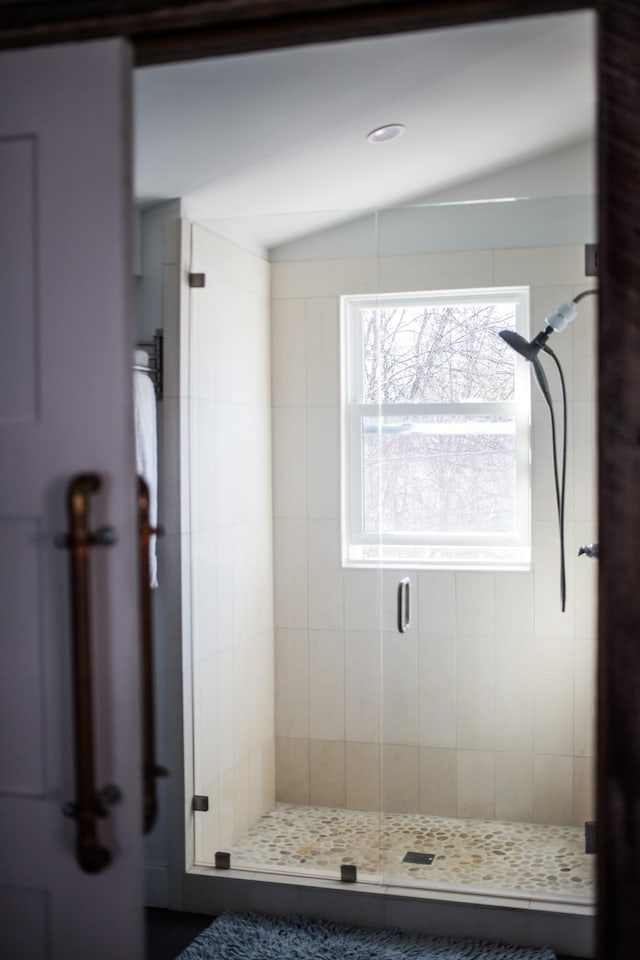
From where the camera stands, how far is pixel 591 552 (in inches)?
111

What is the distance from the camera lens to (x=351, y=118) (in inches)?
98.6

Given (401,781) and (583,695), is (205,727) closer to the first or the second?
(401,781)

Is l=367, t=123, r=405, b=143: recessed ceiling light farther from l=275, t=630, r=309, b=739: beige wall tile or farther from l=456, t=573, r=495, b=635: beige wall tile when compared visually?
l=275, t=630, r=309, b=739: beige wall tile

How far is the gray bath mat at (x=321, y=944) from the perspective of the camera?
2.57 meters

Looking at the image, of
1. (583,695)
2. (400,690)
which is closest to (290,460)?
(400,690)

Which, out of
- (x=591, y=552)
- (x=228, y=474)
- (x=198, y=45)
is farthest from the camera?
(x=228, y=474)

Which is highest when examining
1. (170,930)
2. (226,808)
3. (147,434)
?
(147,434)

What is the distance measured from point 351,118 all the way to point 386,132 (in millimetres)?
211

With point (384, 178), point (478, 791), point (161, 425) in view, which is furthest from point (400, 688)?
point (384, 178)

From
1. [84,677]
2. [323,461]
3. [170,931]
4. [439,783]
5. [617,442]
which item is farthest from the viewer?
[323,461]

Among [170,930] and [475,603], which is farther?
[475,603]

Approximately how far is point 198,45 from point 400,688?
2068 millimetres

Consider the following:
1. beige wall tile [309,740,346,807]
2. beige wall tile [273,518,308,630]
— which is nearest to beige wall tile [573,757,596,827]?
beige wall tile [309,740,346,807]

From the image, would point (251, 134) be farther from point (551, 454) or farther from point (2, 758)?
point (2, 758)
